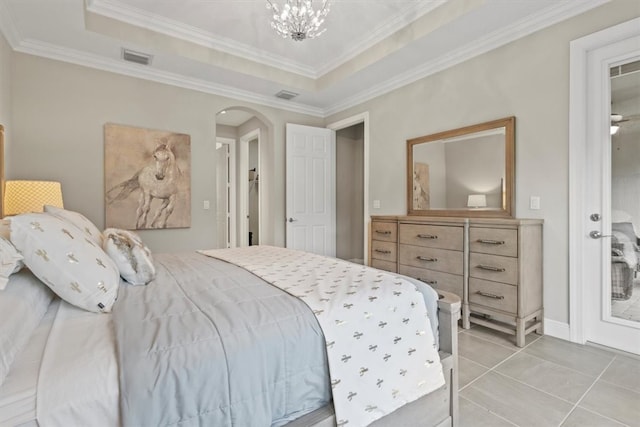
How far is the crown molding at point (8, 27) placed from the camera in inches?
92.8

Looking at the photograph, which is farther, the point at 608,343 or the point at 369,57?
the point at 369,57

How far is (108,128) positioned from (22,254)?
2728 mm

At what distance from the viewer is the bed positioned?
2.40ft

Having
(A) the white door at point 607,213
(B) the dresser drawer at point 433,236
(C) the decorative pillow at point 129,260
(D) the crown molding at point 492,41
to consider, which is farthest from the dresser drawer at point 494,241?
(C) the decorative pillow at point 129,260

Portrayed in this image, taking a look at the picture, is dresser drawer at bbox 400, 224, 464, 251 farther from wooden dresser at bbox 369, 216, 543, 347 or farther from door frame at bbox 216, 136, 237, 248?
door frame at bbox 216, 136, 237, 248

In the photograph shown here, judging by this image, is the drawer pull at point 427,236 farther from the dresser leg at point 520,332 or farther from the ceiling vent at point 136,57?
the ceiling vent at point 136,57

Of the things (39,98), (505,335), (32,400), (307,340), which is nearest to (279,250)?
(307,340)

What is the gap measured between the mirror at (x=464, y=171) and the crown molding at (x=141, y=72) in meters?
2.13

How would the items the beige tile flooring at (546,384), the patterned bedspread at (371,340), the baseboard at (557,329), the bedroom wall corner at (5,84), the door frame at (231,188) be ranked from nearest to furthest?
the patterned bedspread at (371,340) < the beige tile flooring at (546,384) < the baseboard at (557,329) < the bedroom wall corner at (5,84) < the door frame at (231,188)

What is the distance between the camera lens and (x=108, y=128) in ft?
10.6

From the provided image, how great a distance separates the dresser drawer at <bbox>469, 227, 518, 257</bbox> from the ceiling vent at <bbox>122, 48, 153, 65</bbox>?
3.54 m

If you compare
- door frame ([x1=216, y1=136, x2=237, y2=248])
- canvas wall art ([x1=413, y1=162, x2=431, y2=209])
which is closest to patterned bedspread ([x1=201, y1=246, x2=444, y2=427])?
canvas wall art ([x1=413, y1=162, x2=431, y2=209])

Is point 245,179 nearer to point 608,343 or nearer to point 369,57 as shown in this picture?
point 369,57

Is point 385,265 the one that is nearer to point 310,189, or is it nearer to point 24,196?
point 310,189
